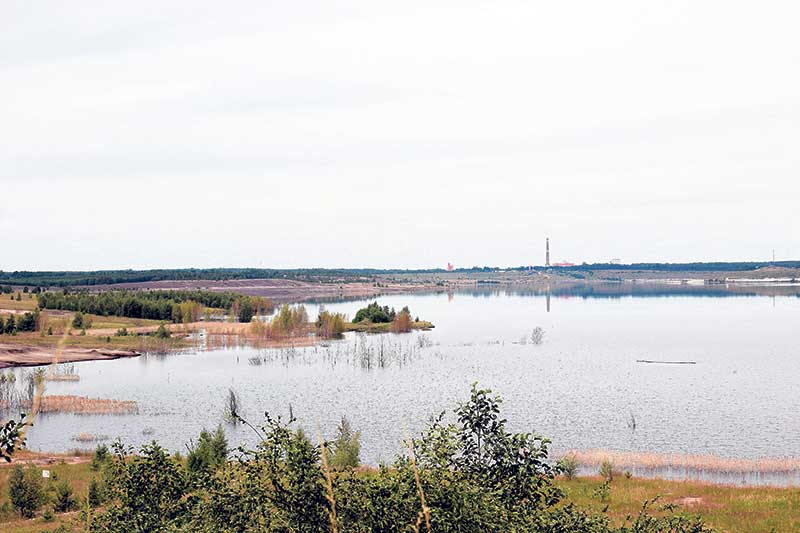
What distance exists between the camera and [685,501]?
111 ft

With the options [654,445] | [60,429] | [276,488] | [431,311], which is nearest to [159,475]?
[276,488]

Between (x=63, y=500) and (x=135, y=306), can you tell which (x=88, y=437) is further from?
(x=135, y=306)

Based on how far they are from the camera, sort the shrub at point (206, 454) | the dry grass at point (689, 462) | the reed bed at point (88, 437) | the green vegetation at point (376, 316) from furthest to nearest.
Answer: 1. the green vegetation at point (376, 316)
2. the reed bed at point (88, 437)
3. the dry grass at point (689, 462)
4. the shrub at point (206, 454)

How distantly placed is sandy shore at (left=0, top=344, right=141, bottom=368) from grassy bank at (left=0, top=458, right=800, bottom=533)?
196 ft

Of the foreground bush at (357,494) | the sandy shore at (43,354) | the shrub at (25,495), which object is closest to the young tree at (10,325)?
the sandy shore at (43,354)

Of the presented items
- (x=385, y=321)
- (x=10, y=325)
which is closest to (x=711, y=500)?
(x=10, y=325)

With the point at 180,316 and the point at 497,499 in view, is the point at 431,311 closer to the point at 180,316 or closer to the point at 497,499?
the point at 180,316

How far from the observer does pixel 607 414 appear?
59.9 meters

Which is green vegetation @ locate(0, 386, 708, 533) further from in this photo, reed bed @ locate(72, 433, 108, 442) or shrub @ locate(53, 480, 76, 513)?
reed bed @ locate(72, 433, 108, 442)

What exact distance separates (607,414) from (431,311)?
132 m

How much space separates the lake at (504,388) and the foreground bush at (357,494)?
1413 cm

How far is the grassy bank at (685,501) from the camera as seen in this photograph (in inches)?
1171

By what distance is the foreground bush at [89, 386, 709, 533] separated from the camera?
12203mm

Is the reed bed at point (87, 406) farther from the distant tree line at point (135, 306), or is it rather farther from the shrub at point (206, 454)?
the distant tree line at point (135, 306)
